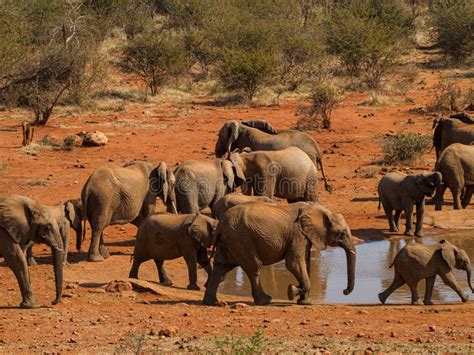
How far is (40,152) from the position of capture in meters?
23.4

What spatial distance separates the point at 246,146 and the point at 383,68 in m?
16.6

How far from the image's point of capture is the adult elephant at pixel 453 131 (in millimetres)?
19891

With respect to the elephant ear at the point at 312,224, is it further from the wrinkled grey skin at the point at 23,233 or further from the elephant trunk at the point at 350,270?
the wrinkled grey skin at the point at 23,233

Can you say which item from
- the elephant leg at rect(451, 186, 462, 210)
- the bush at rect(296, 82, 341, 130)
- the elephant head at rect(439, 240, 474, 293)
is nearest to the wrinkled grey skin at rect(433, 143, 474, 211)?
the elephant leg at rect(451, 186, 462, 210)

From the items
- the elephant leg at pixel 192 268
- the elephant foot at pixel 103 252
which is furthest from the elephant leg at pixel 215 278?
the elephant foot at pixel 103 252

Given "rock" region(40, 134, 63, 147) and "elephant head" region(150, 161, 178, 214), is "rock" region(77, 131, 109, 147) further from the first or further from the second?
"elephant head" region(150, 161, 178, 214)

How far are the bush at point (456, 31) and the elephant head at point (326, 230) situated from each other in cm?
2890

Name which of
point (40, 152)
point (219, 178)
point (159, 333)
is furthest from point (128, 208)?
point (40, 152)

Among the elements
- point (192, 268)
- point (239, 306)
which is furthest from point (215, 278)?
point (192, 268)

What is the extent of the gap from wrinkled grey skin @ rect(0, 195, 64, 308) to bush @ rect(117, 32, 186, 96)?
72.6 ft

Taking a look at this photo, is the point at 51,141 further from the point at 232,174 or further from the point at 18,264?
the point at 18,264

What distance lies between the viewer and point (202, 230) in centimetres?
1209

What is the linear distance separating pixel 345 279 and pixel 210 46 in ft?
82.6

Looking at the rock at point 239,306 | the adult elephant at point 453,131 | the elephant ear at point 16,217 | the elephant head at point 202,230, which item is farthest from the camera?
the adult elephant at point 453,131
